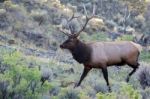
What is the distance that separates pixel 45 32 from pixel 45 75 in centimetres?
1728

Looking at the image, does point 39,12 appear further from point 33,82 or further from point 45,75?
point 33,82

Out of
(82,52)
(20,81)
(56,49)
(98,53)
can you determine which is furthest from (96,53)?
(56,49)

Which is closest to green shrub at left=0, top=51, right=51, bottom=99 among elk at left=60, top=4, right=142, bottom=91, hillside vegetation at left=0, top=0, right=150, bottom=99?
hillside vegetation at left=0, top=0, right=150, bottom=99

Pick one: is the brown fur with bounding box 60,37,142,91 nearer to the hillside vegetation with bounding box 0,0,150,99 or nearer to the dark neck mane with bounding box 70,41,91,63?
the dark neck mane with bounding box 70,41,91,63

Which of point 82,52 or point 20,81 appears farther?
point 82,52

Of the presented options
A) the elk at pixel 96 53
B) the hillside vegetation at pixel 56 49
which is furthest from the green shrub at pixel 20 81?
the elk at pixel 96 53

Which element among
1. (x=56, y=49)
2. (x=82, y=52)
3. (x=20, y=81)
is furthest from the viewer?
(x=56, y=49)

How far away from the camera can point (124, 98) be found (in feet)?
27.4

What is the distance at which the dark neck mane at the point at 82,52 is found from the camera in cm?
1384

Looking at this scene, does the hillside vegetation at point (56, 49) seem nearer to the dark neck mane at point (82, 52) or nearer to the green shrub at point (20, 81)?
the green shrub at point (20, 81)

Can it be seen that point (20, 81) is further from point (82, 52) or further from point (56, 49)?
point (56, 49)

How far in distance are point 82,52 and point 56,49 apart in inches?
465

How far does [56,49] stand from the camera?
25656 mm

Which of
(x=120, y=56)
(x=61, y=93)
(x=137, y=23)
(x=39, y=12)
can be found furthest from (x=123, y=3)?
(x=61, y=93)
